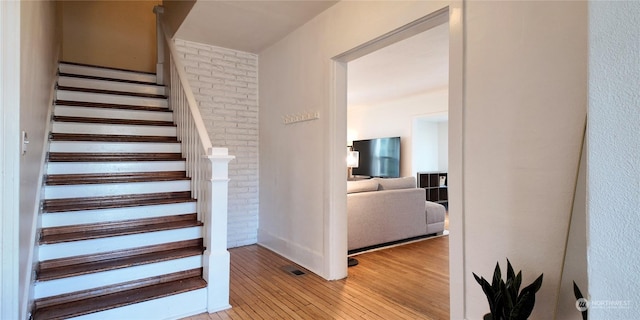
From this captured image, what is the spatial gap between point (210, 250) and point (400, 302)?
1522 mm

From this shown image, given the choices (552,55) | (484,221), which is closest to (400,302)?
(484,221)

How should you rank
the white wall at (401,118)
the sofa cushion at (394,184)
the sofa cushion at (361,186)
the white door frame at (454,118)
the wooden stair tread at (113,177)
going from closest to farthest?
1. the white door frame at (454,118)
2. the wooden stair tread at (113,177)
3. the sofa cushion at (361,186)
4. the sofa cushion at (394,184)
5. the white wall at (401,118)

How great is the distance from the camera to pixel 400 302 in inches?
96.9

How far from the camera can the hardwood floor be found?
90.8 inches

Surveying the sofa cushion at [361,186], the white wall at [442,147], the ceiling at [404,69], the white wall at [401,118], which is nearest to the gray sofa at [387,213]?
the sofa cushion at [361,186]

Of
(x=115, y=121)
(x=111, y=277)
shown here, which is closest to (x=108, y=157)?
(x=115, y=121)

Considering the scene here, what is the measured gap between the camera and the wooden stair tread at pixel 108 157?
9.13 feet

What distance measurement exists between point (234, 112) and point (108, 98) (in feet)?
4.60

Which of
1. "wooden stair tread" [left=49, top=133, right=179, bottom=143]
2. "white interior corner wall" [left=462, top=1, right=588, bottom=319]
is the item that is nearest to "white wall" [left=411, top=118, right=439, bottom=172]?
"wooden stair tread" [left=49, top=133, right=179, bottom=143]

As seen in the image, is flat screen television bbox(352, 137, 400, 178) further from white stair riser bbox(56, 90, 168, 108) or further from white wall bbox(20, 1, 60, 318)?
white wall bbox(20, 1, 60, 318)

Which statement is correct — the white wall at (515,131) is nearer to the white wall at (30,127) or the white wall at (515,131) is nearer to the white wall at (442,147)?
the white wall at (30,127)

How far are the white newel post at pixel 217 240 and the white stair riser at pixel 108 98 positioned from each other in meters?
2.03

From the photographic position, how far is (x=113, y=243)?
2357mm

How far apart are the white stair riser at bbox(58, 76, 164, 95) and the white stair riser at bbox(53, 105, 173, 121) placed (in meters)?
0.57
